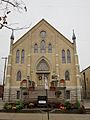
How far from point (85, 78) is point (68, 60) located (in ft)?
53.5

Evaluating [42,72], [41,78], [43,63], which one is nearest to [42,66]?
[43,63]

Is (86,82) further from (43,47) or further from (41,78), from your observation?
(43,47)

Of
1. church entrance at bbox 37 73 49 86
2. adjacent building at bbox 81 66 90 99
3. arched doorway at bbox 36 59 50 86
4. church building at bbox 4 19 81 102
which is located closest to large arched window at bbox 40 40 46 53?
church building at bbox 4 19 81 102

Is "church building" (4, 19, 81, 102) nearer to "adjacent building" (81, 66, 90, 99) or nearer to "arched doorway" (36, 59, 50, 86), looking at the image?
"arched doorway" (36, 59, 50, 86)

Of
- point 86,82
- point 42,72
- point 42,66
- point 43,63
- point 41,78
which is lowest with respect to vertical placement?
point 86,82

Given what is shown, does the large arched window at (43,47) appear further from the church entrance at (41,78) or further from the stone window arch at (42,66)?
the church entrance at (41,78)

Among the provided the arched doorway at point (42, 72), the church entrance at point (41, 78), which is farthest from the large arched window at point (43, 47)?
the church entrance at point (41, 78)

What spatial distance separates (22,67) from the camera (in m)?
39.0

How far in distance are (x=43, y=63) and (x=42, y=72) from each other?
2.20m

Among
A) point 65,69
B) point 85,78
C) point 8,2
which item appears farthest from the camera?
point 85,78

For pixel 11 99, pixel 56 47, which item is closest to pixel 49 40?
pixel 56 47

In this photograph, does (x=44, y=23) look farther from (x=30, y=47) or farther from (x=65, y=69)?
(x=65, y=69)

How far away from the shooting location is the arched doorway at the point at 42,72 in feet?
127

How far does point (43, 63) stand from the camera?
39.7 meters
